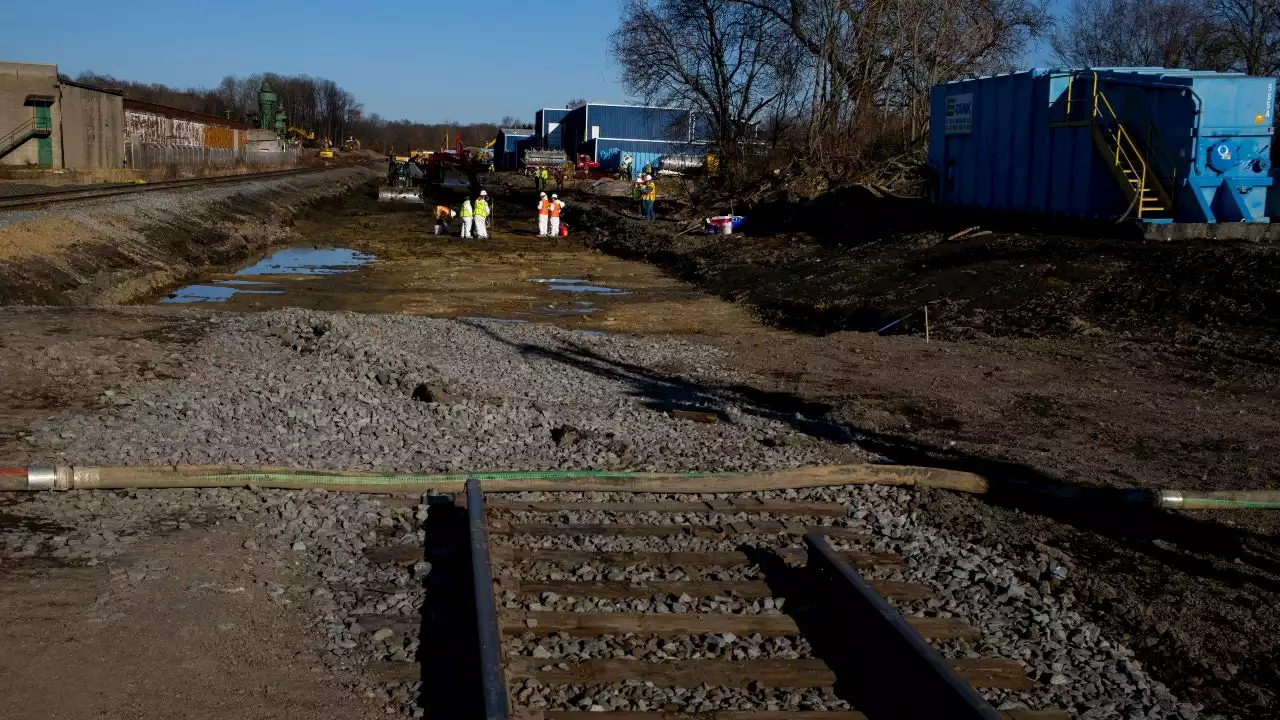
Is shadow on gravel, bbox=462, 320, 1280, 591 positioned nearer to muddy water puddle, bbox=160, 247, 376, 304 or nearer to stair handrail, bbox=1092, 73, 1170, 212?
stair handrail, bbox=1092, 73, 1170, 212

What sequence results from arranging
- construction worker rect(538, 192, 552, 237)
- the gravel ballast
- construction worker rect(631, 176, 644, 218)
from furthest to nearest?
construction worker rect(631, 176, 644, 218)
construction worker rect(538, 192, 552, 237)
the gravel ballast

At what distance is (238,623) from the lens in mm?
5922

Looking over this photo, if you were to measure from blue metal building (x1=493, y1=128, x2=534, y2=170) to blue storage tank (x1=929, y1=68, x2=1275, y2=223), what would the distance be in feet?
367

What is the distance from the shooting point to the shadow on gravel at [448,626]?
524cm

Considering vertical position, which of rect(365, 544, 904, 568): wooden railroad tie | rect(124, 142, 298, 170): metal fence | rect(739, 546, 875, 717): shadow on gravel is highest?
rect(124, 142, 298, 170): metal fence

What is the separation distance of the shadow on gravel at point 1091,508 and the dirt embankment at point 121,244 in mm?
14768

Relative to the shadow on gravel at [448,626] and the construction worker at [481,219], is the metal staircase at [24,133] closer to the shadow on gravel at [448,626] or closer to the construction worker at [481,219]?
the construction worker at [481,219]

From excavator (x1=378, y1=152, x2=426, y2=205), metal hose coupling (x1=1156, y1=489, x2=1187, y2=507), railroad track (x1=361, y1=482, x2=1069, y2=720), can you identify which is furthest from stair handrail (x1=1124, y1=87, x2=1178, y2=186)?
excavator (x1=378, y1=152, x2=426, y2=205)

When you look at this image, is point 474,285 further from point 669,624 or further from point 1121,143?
point 669,624

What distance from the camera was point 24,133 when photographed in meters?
69.4

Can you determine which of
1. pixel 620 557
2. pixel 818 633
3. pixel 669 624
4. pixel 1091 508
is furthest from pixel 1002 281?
pixel 669 624

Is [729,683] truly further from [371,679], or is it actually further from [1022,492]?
[1022,492]

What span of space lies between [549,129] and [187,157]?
54.0 meters

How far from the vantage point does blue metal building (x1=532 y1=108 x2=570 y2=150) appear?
13038 centimetres
